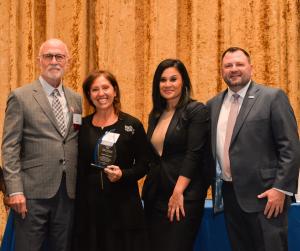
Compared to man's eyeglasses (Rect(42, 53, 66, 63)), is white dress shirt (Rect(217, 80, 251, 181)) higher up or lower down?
lower down

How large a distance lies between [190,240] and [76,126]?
2.74ft

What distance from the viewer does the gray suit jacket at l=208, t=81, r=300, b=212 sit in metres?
2.10

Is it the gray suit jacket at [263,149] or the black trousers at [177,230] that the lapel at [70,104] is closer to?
the black trousers at [177,230]

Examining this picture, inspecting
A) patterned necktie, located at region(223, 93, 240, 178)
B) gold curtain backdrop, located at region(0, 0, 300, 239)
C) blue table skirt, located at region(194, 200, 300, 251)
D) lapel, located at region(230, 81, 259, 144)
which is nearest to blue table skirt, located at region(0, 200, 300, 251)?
blue table skirt, located at region(194, 200, 300, 251)

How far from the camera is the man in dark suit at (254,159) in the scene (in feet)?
6.92

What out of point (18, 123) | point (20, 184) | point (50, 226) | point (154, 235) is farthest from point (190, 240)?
point (18, 123)

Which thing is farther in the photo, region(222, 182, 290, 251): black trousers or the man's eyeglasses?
the man's eyeglasses

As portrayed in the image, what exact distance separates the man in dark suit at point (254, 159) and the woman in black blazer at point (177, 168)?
0.10 meters

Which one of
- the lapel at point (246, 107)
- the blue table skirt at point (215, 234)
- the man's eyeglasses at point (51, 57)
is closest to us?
the lapel at point (246, 107)

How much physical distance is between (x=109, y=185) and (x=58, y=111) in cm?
47

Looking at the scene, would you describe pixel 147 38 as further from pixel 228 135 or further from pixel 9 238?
pixel 9 238

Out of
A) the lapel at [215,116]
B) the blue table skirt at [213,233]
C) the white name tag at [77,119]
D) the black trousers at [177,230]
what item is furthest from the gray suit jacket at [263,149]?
the white name tag at [77,119]

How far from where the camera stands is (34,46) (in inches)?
154

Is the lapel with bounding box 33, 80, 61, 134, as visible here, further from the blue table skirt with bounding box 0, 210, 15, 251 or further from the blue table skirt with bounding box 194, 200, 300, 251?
the blue table skirt with bounding box 194, 200, 300, 251
